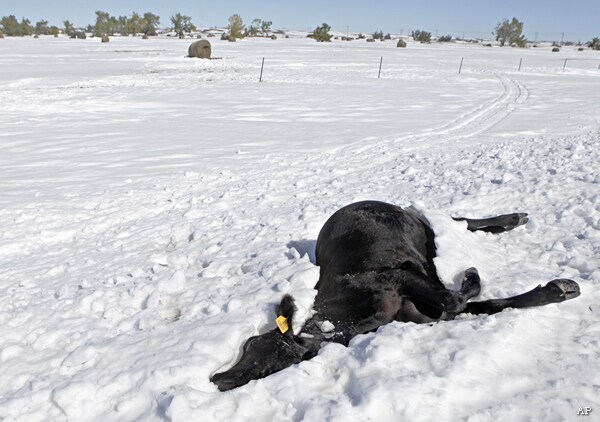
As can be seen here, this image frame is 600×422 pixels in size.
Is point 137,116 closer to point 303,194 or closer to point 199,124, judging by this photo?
point 199,124

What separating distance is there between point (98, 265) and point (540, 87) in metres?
19.0

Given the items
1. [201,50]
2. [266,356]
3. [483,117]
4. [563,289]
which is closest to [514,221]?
[563,289]

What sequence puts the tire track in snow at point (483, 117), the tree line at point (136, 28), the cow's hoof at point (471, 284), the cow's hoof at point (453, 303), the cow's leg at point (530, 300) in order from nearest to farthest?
the cow's hoof at point (453, 303) → the cow's leg at point (530, 300) → the cow's hoof at point (471, 284) → the tire track in snow at point (483, 117) → the tree line at point (136, 28)

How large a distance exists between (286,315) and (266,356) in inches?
13.3

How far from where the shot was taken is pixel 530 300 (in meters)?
2.90

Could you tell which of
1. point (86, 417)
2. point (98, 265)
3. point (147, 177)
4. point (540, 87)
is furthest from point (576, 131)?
point (540, 87)

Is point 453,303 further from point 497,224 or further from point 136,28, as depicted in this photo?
point 136,28

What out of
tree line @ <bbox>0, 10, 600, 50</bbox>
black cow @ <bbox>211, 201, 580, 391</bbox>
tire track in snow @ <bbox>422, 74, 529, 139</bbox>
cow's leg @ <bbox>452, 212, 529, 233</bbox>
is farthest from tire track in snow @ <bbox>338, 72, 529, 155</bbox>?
tree line @ <bbox>0, 10, 600, 50</bbox>

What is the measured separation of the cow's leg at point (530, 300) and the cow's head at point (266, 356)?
3.71ft

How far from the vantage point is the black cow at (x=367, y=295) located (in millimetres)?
2588

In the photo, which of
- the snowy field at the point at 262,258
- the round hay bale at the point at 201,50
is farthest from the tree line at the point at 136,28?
the snowy field at the point at 262,258

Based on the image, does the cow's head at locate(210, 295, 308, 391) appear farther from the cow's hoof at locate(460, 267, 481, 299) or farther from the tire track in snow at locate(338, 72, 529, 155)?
the tire track in snow at locate(338, 72, 529, 155)

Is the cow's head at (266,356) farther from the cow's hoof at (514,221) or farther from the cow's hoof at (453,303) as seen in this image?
the cow's hoof at (514,221)

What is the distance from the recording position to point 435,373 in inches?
92.3
